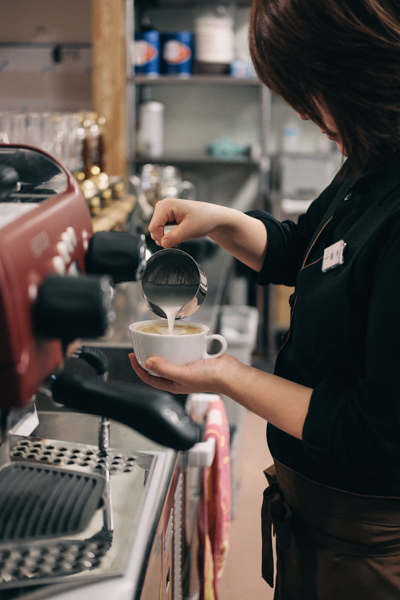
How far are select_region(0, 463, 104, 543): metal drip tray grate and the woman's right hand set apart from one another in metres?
0.37

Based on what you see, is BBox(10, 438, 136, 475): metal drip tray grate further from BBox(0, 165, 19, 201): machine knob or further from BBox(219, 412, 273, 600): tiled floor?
BBox(219, 412, 273, 600): tiled floor

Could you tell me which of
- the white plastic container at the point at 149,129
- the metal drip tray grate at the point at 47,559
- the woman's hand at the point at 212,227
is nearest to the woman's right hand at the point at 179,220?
the woman's hand at the point at 212,227

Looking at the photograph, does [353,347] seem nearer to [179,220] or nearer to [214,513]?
[179,220]

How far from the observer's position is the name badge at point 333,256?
0.82 m

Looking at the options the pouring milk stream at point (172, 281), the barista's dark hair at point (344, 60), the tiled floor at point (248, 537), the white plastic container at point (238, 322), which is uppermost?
the barista's dark hair at point (344, 60)

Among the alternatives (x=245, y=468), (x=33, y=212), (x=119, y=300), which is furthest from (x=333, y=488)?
(x=245, y=468)

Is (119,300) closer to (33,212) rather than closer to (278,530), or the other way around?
(278,530)

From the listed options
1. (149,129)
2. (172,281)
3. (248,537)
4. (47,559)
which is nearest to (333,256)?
(172,281)

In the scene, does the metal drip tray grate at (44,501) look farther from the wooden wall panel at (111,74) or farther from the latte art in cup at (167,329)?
the wooden wall panel at (111,74)

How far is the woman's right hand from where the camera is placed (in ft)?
3.12

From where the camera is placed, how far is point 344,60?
2.51ft

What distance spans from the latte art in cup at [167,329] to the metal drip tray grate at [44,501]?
0.73 feet

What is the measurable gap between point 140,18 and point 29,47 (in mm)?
744

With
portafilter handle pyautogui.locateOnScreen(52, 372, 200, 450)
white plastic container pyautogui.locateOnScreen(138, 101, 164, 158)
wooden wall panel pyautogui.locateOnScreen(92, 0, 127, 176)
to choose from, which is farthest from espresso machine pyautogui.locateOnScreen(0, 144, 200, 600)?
white plastic container pyautogui.locateOnScreen(138, 101, 164, 158)
